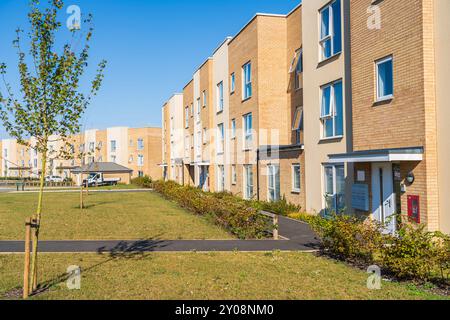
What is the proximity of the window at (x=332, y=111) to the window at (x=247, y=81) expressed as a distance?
7.98 m

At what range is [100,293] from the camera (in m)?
7.20

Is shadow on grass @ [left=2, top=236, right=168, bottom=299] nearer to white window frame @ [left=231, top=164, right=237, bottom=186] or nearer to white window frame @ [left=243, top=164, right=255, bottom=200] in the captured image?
white window frame @ [left=243, top=164, right=255, bottom=200]

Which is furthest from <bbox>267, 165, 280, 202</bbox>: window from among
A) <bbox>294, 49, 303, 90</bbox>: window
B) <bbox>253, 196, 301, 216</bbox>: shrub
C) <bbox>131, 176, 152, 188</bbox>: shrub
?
<bbox>131, 176, 152, 188</bbox>: shrub

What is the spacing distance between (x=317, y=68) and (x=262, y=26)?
6.64m

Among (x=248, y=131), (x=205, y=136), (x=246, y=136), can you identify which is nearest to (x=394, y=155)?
(x=248, y=131)

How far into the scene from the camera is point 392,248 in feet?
27.1

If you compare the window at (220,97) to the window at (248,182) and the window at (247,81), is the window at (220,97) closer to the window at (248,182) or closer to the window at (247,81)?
the window at (247,81)

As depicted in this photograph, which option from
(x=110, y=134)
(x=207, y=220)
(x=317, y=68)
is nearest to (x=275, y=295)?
(x=207, y=220)

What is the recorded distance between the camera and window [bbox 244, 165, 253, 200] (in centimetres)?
2509

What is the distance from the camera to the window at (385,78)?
12555mm

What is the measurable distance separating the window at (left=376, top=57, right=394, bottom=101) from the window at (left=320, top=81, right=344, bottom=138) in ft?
9.32

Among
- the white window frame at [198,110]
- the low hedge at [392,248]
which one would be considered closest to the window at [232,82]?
the white window frame at [198,110]

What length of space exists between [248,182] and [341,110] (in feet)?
34.0

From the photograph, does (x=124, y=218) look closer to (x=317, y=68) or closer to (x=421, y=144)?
(x=317, y=68)
